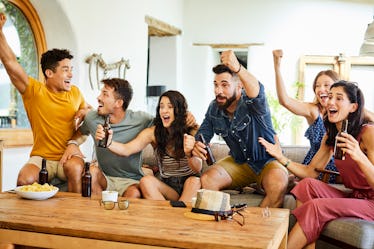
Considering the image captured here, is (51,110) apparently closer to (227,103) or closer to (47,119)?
(47,119)

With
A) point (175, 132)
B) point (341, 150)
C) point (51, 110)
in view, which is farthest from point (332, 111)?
point (51, 110)

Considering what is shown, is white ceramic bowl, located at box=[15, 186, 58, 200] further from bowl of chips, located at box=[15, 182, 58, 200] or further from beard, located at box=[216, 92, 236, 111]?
beard, located at box=[216, 92, 236, 111]

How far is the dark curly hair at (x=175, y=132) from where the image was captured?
3682 mm

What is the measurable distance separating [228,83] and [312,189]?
0.96 meters

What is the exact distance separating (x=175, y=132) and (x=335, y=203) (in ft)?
4.03

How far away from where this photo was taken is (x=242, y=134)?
12.1ft

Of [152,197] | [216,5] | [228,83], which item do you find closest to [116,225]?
[152,197]

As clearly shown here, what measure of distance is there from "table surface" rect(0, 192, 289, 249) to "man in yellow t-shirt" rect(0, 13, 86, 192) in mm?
1020

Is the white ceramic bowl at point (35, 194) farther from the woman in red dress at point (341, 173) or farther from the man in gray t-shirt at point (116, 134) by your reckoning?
the woman in red dress at point (341, 173)

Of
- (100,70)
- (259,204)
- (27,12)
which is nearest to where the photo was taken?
(259,204)

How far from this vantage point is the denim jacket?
11.9 feet

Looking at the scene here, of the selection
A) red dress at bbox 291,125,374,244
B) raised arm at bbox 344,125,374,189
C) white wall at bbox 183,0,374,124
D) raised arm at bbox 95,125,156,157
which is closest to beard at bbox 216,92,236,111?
raised arm at bbox 95,125,156,157

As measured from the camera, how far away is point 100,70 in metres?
6.21

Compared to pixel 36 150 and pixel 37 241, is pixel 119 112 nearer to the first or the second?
pixel 36 150
